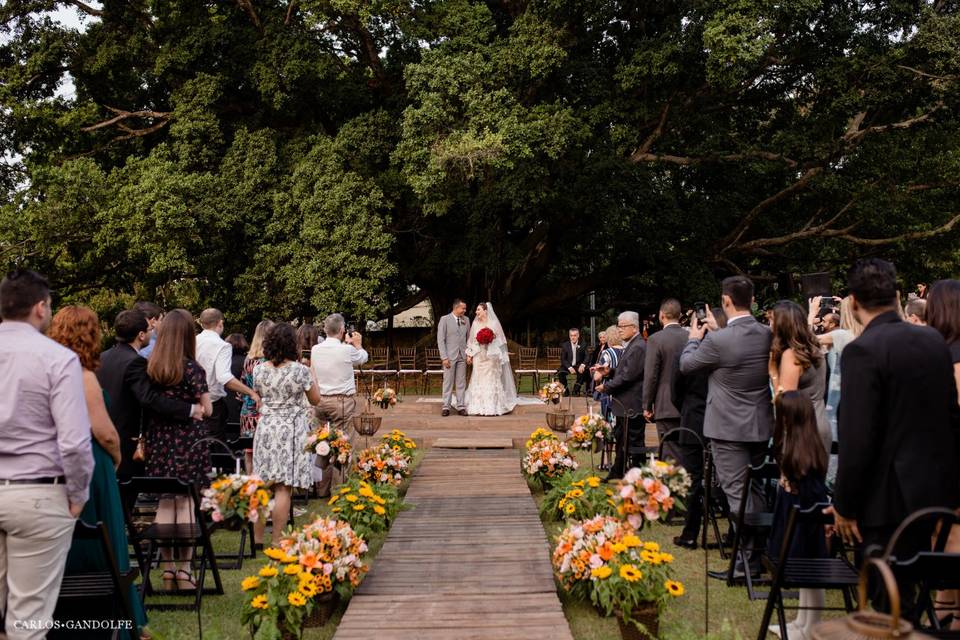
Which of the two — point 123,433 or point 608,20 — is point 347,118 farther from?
point 123,433

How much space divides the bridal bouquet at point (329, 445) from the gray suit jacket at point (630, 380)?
305cm

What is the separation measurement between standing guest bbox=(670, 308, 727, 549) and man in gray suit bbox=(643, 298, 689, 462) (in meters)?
0.22

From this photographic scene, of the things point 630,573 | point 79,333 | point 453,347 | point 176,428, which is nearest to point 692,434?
point 630,573

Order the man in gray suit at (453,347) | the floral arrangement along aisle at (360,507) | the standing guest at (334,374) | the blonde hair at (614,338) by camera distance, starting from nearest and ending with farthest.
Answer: the floral arrangement along aisle at (360,507)
the standing guest at (334,374)
the blonde hair at (614,338)
the man in gray suit at (453,347)

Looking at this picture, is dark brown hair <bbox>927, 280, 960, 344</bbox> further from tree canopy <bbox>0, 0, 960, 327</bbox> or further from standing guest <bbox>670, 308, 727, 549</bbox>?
tree canopy <bbox>0, 0, 960, 327</bbox>

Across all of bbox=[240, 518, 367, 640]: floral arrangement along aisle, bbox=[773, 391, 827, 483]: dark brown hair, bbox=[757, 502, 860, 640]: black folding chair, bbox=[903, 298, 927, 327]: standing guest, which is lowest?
bbox=[240, 518, 367, 640]: floral arrangement along aisle

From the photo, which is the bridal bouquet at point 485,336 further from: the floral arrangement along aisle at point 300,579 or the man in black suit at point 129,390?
the floral arrangement along aisle at point 300,579

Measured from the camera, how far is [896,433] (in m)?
3.41

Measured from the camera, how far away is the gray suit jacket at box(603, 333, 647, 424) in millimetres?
8797

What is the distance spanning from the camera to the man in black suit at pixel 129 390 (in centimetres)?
536

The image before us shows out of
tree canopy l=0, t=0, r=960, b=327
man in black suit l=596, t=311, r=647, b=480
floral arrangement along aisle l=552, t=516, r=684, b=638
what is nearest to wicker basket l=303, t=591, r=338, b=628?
floral arrangement along aisle l=552, t=516, r=684, b=638

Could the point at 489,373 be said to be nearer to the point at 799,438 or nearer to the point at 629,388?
the point at 629,388

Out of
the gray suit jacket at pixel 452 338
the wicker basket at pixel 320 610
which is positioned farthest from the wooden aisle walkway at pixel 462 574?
the gray suit jacket at pixel 452 338

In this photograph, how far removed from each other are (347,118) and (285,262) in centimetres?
438
